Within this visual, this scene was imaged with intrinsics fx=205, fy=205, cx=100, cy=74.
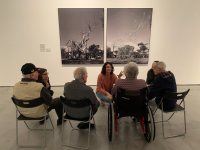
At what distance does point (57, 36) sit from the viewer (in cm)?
501

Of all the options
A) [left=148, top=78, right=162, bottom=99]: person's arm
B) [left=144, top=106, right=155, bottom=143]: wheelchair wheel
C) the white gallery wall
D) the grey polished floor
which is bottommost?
the grey polished floor

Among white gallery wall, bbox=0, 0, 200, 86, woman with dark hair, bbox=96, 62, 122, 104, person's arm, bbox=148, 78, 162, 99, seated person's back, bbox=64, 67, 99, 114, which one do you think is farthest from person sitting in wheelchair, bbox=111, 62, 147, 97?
white gallery wall, bbox=0, 0, 200, 86

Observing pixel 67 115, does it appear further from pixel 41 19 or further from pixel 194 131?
pixel 41 19

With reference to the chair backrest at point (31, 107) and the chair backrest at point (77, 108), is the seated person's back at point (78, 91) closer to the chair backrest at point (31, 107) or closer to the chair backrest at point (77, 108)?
the chair backrest at point (77, 108)

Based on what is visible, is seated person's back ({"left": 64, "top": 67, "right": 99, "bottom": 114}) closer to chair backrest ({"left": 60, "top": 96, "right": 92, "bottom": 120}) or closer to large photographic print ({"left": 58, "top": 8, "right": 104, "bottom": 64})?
chair backrest ({"left": 60, "top": 96, "right": 92, "bottom": 120})

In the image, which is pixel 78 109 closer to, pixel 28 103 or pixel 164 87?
pixel 28 103

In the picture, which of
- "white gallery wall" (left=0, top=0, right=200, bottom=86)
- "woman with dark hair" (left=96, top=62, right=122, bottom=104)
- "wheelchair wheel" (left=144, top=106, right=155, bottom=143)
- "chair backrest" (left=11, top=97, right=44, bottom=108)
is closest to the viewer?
"chair backrest" (left=11, top=97, right=44, bottom=108)

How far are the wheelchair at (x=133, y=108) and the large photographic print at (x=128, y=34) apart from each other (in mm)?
2514

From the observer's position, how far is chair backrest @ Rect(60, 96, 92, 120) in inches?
99.8

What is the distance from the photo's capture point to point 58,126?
10.9 ft

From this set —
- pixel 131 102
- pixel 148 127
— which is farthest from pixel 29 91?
pixel 148 127

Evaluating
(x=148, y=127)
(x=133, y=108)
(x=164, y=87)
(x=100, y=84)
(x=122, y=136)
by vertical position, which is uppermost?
(x=164, y=87)

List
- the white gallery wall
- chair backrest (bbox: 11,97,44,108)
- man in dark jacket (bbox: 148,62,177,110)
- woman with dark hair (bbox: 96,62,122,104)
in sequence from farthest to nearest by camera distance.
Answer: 1. the white gallery wall
2. woman with dark hair (bbox: 96,62,122,104)
3. man in dark jacket (bbox: 148,62,177,110)
4. chair backrest (bbox: 11,97,44,108)

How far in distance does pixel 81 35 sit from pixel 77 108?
278cm
